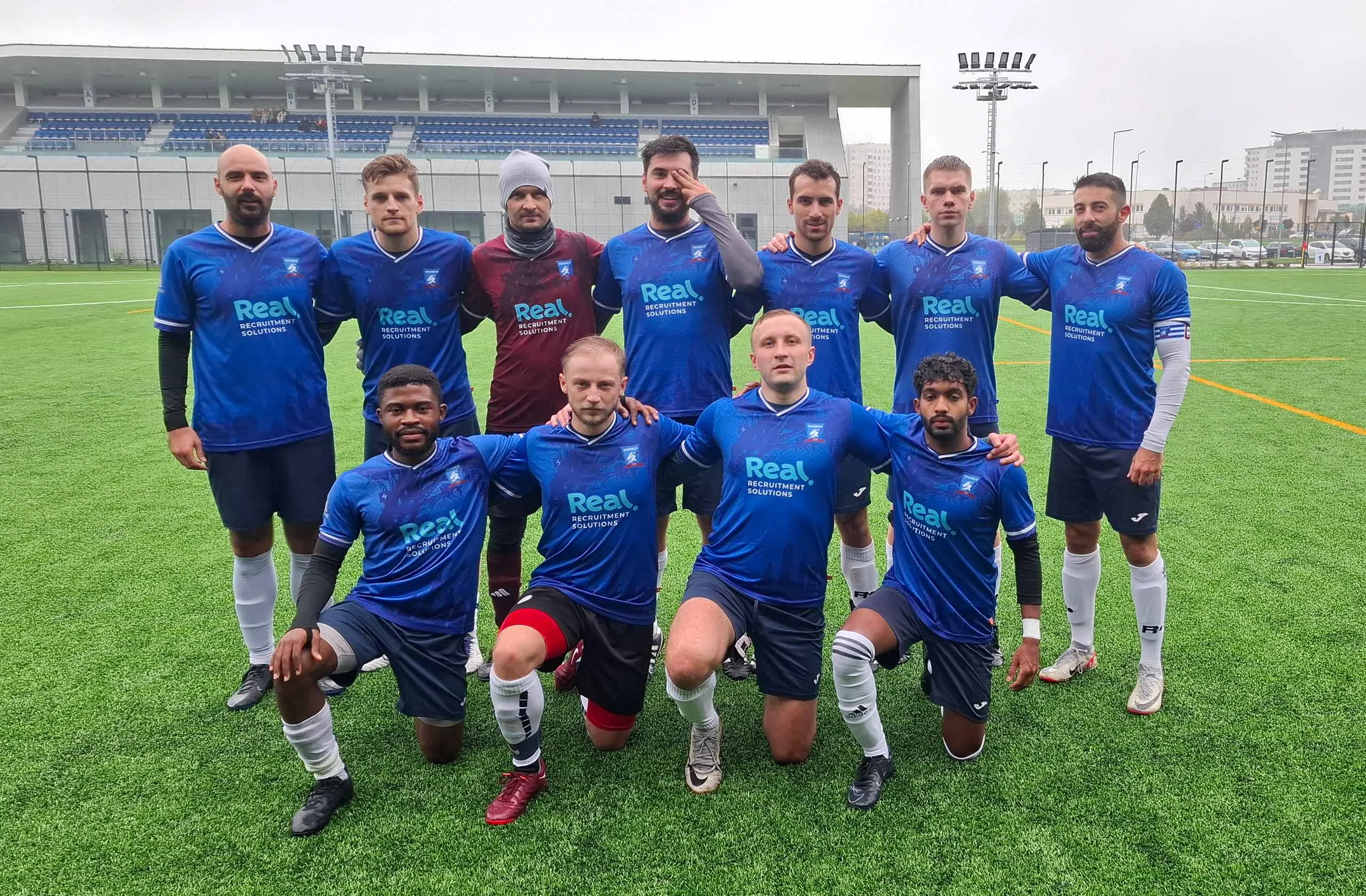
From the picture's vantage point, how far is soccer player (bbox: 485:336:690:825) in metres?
3.52

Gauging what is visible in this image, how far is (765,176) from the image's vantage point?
148 ft

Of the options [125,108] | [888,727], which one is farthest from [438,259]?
[125,108]

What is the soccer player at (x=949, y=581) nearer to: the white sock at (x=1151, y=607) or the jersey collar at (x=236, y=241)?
the white sock at (x=1151, y=607)

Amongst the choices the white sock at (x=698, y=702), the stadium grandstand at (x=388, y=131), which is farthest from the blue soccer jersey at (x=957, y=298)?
the stadium grandstand at (x=388, y=131)

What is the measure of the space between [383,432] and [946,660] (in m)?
2.68

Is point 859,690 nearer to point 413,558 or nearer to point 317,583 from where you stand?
point 413,558

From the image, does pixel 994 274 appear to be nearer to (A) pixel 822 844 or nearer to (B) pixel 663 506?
(B) pixel 663 506

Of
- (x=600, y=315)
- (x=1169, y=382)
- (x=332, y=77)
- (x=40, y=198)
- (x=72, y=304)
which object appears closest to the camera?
(x=1169, y=382)

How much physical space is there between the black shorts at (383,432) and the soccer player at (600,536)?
78 cm

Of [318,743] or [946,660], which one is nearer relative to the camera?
[318,743]

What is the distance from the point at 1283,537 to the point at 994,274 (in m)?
3.19

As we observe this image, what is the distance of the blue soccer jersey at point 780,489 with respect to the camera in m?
3.51

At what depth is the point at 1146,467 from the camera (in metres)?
3.79

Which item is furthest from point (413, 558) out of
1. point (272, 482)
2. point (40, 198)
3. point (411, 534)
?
point (40, 198)
